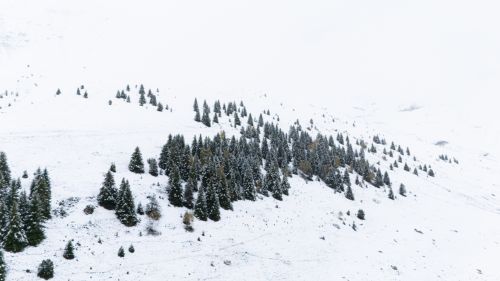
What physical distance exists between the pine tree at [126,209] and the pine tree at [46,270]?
13186mm

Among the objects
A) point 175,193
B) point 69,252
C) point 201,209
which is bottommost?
point 201,209

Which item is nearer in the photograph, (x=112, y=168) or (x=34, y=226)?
(x=34, y=226)

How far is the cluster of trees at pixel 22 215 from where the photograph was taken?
40.9 metres

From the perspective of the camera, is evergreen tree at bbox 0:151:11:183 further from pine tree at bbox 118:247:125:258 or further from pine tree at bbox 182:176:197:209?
pine tree at bbox 182:176:197:209

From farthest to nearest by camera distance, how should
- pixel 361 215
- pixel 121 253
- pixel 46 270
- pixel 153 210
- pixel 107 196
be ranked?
1. pixel 361 215
2. pixel 153 210
3. pixel 107 196
4. pixel 121 253
5. pixel 46 270

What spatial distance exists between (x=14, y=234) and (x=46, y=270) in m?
5.74

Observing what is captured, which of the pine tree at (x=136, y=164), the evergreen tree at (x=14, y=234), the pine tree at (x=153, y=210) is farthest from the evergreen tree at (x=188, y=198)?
the evergreen tree at (x=14, y=234)

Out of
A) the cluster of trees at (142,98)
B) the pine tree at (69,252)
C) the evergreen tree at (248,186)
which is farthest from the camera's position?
the cluster of trees at (142,98)

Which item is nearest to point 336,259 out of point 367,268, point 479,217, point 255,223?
point 367,268

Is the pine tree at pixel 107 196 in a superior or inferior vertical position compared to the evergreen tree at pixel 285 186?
superior

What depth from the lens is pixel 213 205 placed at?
60.8 meters

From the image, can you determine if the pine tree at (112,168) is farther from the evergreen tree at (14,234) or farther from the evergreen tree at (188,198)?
the evergreen tree at (14,234)

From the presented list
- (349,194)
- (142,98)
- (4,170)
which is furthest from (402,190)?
(4,170)

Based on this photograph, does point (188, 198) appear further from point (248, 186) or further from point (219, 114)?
point (219, 114)
